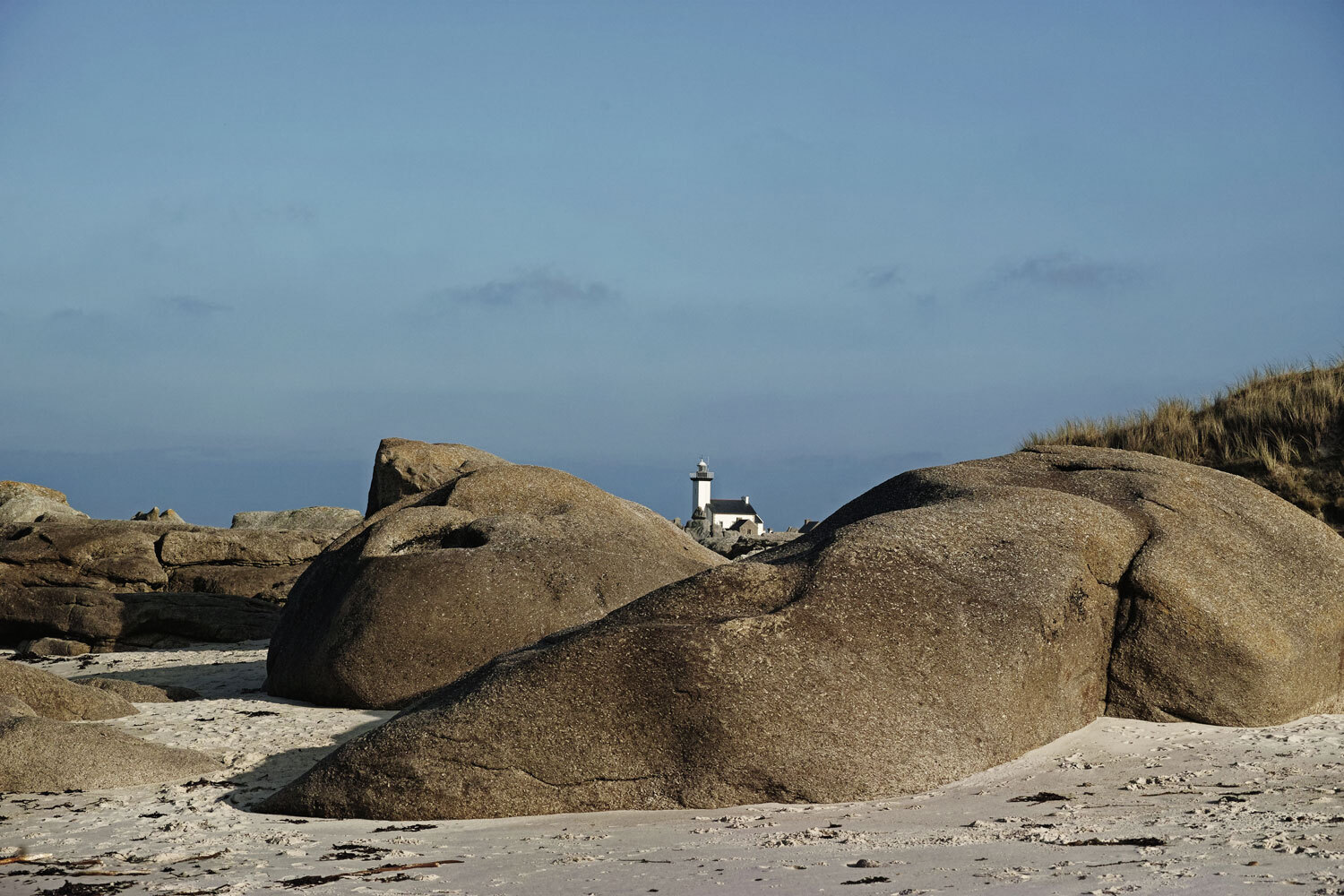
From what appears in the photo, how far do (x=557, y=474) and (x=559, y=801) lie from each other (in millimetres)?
6140

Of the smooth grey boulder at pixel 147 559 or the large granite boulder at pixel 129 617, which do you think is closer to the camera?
the large granite boulder at pixel 129 617

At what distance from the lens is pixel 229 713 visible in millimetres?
10172

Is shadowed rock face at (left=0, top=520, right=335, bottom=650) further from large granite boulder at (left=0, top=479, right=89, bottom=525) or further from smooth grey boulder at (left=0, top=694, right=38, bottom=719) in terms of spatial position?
smooth grey boulder at (left=0, top=694, right=38, bottom=719)

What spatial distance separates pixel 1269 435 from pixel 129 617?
14.4 metres

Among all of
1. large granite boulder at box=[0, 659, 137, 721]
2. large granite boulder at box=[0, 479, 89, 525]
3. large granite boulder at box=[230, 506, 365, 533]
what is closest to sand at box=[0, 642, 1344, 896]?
large granite boulder at box=[0, 659, 137, 721]

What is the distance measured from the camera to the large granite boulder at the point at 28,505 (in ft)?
78.7

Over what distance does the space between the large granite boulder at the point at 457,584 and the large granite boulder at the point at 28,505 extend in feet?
46.0

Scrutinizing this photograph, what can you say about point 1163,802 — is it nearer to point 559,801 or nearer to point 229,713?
point 559,801

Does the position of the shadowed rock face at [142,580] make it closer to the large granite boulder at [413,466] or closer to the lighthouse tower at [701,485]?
the large granite boulder at [413,466]

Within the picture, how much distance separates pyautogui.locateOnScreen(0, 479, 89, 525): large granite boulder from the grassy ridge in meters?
18.7

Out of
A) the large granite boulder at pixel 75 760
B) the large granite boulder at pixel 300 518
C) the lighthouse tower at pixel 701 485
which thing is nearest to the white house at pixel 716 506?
the lighthouse tower at pixel 701 485

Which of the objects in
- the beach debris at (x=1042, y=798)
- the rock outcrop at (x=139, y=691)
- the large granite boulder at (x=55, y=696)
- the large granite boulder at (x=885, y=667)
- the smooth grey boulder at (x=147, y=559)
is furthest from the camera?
the smooth grey boulder at (x=147, y=559)

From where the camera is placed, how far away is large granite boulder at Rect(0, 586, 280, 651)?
1578cm

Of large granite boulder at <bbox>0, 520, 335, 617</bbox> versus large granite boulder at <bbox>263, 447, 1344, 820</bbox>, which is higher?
large granite boulder at <bbox>0, 520, 335, 617</bbox>
